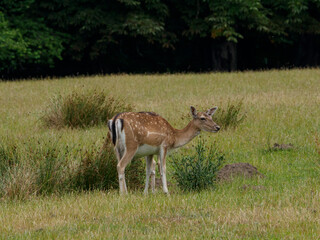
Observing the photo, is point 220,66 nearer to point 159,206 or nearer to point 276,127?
point 276,127

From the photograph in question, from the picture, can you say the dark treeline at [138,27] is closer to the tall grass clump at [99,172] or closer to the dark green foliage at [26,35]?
the dark green foliage at [26,35]

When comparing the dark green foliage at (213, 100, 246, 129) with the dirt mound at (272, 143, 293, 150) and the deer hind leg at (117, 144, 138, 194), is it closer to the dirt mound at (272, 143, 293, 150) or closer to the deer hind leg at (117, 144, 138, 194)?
the dirt mound at (272, 143, 293, 150)

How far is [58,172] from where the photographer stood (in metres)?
9.20

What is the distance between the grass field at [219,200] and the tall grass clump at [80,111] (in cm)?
49

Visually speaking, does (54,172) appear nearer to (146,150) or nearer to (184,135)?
(146,150)

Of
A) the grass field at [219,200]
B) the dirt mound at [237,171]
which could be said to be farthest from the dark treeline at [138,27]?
the dirt mound at [237,171]

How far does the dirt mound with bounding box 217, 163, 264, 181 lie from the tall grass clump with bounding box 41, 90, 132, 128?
5312 millimetres

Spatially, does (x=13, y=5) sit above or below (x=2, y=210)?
above

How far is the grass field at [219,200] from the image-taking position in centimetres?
676

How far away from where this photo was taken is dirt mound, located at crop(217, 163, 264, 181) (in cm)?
1026

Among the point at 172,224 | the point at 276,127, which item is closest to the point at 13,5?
the point at 276,127

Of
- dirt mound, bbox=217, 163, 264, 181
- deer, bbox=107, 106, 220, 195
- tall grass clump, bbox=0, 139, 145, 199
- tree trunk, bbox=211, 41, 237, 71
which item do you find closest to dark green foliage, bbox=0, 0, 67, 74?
tree trunk, bbox=211, 41, 237, 71

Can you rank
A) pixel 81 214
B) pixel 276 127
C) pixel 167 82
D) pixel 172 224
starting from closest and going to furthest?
1. pixel 172 224
2. pixel 81 214
3. pixel 276 127
4. pixel 167 82

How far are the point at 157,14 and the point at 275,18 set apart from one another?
676cm
